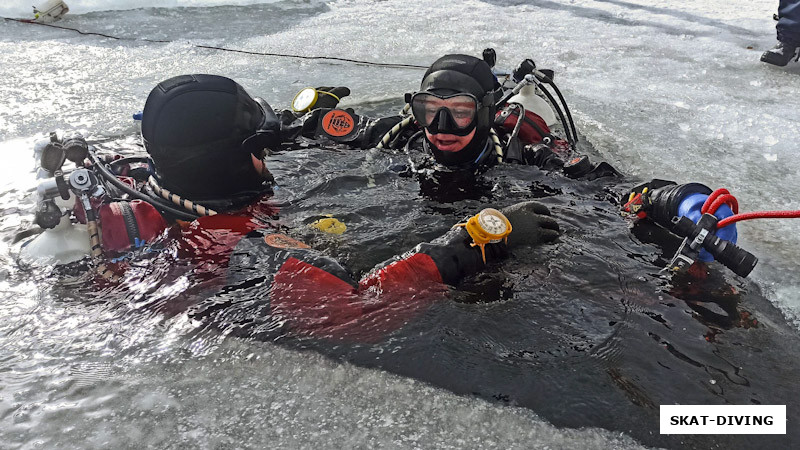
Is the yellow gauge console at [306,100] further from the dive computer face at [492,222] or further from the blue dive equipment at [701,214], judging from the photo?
the blue dive equipment at [701,214]

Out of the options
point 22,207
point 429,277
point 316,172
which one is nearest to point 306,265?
point 429,277

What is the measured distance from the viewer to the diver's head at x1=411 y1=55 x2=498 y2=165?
126 inches

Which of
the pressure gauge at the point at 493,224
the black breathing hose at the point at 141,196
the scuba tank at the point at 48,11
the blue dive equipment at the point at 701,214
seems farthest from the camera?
the scuba tank at the point at 48,11

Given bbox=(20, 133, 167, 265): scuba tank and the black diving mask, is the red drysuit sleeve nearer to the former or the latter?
bbox=(20, 133, 167, 265): scuba tank

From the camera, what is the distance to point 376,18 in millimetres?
8297

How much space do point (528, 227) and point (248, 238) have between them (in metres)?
1.34

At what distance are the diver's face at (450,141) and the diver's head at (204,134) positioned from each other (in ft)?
3.51

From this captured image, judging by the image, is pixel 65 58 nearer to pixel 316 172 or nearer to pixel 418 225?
pixel 316 172

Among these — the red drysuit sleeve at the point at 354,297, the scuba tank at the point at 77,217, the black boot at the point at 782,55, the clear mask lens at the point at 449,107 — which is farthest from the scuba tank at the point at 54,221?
the black boot at the point at 782,55

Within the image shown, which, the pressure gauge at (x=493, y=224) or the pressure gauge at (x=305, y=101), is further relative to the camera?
the pressure gauge at (x=305, y=101)

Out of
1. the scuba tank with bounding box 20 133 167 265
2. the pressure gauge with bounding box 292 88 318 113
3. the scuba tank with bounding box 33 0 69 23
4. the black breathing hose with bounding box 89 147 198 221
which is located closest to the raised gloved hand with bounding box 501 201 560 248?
the black breathing hose with bounding box 89 147 198 221

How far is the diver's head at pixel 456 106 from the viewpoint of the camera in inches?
126

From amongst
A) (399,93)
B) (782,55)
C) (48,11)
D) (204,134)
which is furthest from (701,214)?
(48,11)

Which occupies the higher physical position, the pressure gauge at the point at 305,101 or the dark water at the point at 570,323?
the pressure gauge at the point at 305,101
